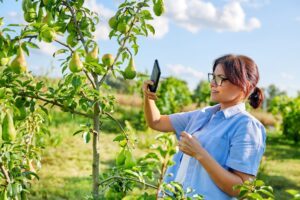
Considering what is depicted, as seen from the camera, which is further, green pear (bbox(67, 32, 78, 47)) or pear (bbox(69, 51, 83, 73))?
Answer: green pear (bbox(67, 32, 78, 47))

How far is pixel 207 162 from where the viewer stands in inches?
66.3

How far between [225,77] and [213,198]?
0.46m

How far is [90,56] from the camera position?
172 cm

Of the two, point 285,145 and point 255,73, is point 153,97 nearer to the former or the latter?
point 255,73

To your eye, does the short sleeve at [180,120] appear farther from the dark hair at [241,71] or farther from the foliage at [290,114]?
the foliage at [290,114]

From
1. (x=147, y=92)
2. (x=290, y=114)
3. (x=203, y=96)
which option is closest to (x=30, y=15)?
(x=147, y=92)

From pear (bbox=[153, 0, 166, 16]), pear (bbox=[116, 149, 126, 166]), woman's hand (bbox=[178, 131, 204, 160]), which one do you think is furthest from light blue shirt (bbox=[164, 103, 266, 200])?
pear (bbox=[153, 0, 166, 16])

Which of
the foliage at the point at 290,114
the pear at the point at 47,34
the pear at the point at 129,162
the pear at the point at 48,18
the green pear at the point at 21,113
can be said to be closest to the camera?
the pear at the point at 129,162

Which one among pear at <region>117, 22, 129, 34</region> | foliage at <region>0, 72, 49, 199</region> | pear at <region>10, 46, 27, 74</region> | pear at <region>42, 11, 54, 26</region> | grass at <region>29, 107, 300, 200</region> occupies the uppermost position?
pear at <region>117, 22, 129, 34</region>

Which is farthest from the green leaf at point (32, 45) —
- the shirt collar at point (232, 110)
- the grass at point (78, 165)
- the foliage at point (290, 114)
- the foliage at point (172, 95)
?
the foliage at point (290, 114)

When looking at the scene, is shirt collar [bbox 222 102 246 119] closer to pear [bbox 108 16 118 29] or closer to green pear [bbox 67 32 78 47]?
pear [bbox 108 16 118 29]

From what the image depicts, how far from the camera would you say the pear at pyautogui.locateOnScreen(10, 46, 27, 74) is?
1570 millimetres

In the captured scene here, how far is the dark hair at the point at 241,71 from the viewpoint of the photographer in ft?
5.97

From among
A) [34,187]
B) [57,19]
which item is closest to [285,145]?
[34,187]
